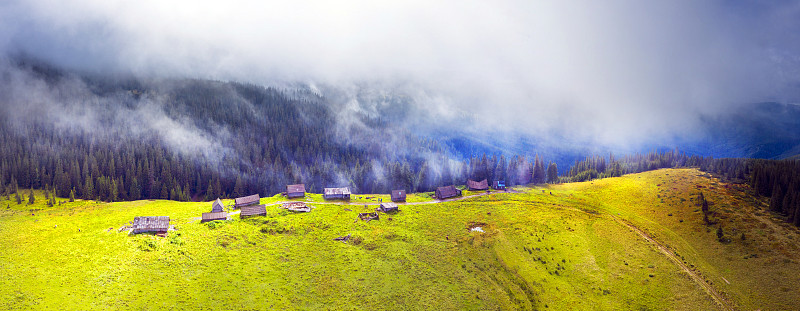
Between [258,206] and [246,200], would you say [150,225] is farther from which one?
[246,200]

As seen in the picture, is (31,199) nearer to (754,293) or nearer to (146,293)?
(146,293)

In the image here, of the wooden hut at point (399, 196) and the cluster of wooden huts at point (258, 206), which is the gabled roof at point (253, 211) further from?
the wooden hut at point (399, 196)

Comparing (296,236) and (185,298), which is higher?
(296,236)

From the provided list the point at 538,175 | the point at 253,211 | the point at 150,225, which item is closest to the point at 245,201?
the point at 253,211

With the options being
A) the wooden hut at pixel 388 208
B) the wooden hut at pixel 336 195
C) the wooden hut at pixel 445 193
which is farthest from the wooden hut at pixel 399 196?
the wooden hut at pixel 336 195

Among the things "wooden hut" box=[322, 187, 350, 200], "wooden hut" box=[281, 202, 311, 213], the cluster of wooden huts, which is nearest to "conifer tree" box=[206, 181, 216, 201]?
the cluster of wooden huts

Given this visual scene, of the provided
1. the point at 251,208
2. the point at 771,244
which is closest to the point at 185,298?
the point at 251,208

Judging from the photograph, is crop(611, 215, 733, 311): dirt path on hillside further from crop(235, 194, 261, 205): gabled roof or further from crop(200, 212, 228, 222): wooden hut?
crop(235, 194, 261, 205): gabled roof
